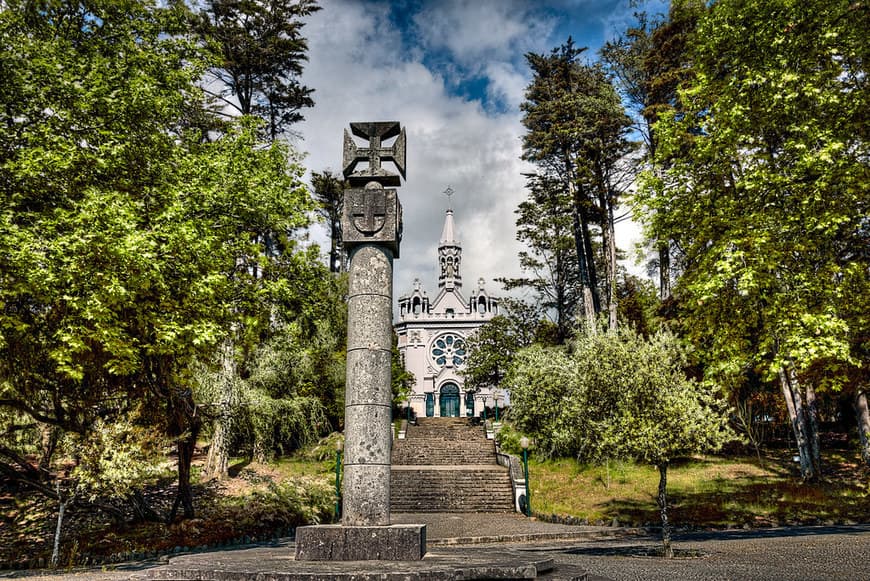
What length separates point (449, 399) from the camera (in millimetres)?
56156

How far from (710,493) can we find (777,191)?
11574 millimetres

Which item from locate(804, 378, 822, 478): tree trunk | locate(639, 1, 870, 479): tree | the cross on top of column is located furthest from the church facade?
the cross on top of column

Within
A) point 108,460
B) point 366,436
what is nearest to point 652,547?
point 366,436

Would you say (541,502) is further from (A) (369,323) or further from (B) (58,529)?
(A) (369,323)

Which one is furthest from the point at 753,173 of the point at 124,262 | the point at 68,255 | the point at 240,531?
the point at 240,531

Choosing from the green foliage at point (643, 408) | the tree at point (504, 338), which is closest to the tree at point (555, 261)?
the tree at point (504, 338)

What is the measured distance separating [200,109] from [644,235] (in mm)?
15995

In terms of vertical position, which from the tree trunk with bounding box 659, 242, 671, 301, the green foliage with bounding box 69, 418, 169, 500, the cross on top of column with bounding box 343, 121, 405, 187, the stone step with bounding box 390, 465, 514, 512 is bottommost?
the stone step with bounding box 390, 465, 514, 512

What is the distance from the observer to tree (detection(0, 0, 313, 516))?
991 cm

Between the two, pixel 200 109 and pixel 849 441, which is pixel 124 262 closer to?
pixel 200 109

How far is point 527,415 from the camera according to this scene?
30188 millimetres

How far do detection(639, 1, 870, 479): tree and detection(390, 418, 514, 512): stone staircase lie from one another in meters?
12.3

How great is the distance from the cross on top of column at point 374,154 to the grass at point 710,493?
Answer: 46.2 feet

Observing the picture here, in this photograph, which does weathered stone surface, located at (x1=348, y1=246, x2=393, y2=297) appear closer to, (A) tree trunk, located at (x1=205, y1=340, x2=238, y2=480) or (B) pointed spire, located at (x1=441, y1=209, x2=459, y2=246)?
(A) tree trunk, located at (x1=205, y1=340, x2=238, y2=480)
